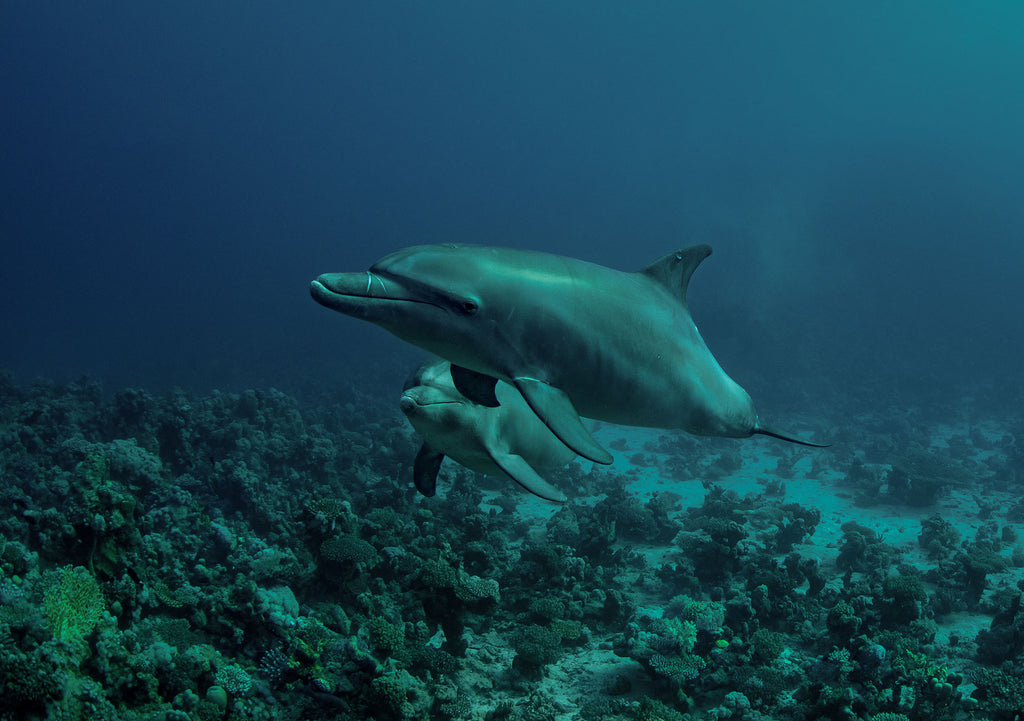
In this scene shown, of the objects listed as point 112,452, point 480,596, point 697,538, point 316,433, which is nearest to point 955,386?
point 697,538

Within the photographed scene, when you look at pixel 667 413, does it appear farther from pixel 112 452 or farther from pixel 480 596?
pixel 112 452

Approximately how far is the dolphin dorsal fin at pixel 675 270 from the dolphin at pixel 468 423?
133cm

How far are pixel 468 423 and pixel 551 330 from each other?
5.18 ft

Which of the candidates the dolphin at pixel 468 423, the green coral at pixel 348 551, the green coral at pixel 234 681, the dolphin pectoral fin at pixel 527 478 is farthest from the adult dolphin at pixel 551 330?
the green coral at pixel 348 551

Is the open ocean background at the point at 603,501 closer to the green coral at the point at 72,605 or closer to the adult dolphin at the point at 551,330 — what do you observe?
the green coral at the point at 72,605

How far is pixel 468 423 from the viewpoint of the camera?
4.62m

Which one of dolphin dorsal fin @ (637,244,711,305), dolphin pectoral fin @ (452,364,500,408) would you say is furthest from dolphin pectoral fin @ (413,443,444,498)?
dolphin dorsal fin @ (637,244,711,305)

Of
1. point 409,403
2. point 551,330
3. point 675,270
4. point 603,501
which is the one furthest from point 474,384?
point 603,501

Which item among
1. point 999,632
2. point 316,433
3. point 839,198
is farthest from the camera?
point 839,198

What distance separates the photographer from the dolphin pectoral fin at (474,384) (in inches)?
144

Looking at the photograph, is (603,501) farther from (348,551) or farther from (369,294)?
A: (369,294)

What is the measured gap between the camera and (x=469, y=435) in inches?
182

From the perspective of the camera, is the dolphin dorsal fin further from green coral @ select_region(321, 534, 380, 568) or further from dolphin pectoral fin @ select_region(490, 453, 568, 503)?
green coral @ select_region(321, 534, 380, 568)

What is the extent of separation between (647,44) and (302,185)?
354 ft
